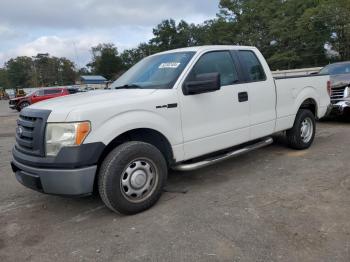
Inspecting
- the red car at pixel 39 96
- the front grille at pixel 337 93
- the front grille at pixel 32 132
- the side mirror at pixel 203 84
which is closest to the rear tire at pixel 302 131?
the side mirror at pixel 203 84

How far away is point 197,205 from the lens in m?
4.24

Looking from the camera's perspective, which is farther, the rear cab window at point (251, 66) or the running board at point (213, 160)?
the rear cab window at point (251, 66)

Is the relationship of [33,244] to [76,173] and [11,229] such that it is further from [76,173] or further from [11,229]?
[76,173]

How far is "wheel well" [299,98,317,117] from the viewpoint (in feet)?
21.4

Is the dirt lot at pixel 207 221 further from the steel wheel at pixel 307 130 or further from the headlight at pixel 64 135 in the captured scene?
the steel wheel at pixel 307 130

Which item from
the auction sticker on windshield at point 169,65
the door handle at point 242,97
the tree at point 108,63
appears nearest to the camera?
the auction sticker on windshield at point 169,65

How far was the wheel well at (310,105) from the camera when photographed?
653 cm

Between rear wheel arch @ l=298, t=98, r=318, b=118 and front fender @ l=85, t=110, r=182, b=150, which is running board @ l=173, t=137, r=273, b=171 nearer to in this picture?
front fender @ l=85, t=110, r=182, b=150

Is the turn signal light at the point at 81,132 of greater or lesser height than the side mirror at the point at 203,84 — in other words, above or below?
below

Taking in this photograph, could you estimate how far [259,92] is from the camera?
17.9 feet

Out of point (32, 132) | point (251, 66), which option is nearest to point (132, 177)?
point (32, 132)

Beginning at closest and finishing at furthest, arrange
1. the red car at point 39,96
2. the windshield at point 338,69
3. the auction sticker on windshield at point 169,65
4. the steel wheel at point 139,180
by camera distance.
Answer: the steel wheel at point 139,180
the auction sticker on windshield at point 169,65
the windshield at point 338,69
the red car at point 39,96

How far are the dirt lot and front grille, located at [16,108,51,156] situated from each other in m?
0.84

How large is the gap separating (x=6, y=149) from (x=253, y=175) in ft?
21.1
